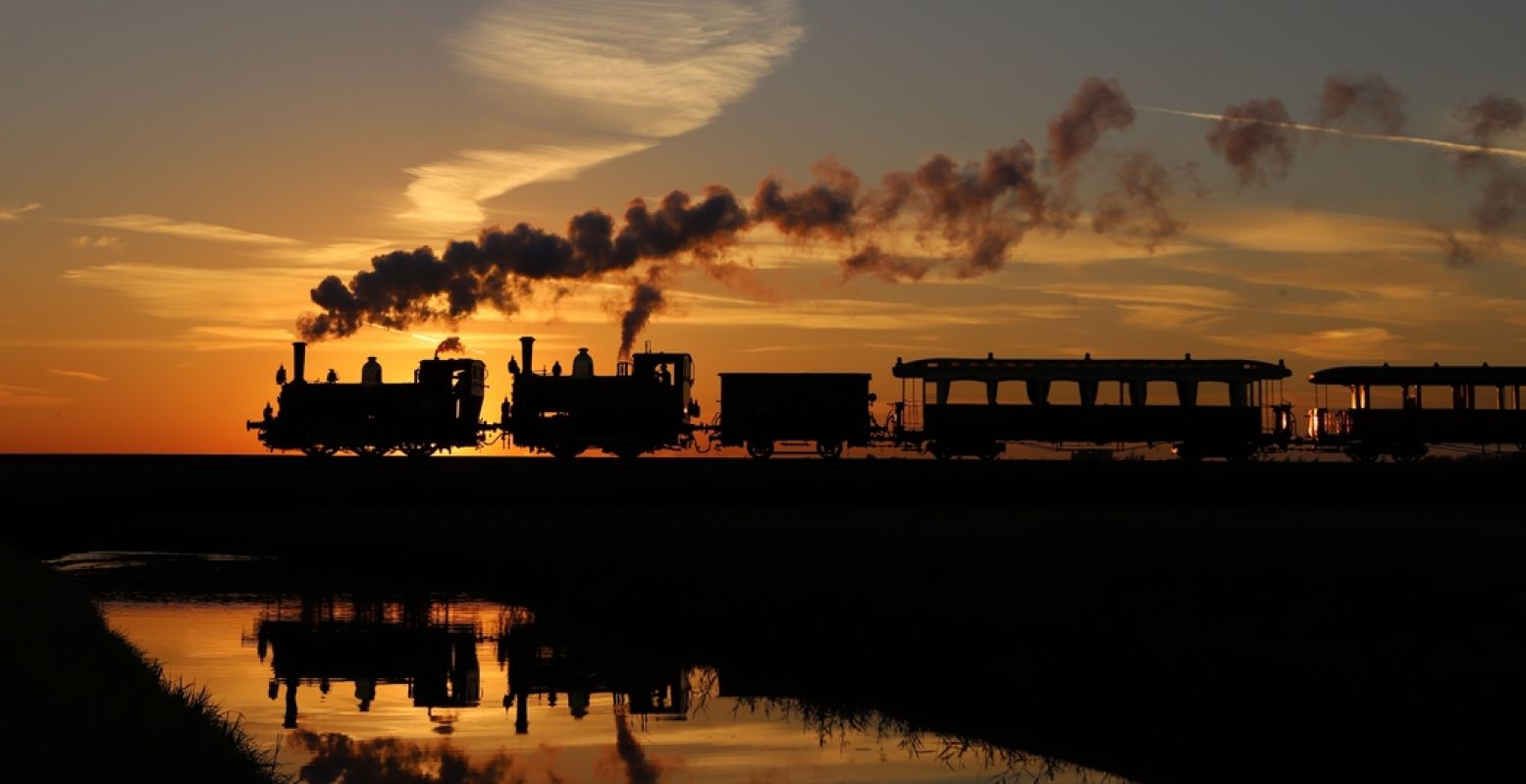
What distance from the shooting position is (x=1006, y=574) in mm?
22891

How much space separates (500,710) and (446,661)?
138 inches

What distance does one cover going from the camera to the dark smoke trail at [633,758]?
44.6ft

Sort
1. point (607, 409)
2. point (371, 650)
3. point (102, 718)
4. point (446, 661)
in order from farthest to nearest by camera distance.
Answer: point (607, 409), point (371, 650), point (446, 661), point (102, 718)

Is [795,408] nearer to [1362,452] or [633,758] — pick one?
[1362,452]

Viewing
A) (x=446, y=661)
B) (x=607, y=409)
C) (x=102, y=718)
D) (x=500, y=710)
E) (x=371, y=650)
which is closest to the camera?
(x=102, y=718)

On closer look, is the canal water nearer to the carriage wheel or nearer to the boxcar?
the boxcar

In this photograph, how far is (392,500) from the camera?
143ft

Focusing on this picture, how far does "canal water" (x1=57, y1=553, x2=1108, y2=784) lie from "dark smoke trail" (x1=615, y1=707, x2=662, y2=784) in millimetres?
39

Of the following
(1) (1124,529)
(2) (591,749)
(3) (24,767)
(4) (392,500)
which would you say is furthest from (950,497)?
(3) (24,767)

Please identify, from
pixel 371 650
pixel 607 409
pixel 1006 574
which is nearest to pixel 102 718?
Answer: pixel 371 650

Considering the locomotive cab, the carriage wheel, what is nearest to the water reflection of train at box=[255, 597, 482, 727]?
the locomotive cab

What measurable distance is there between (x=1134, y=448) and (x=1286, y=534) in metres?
24.4

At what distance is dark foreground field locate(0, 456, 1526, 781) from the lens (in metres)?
14.4

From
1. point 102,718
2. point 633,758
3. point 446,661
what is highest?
point 102,718
